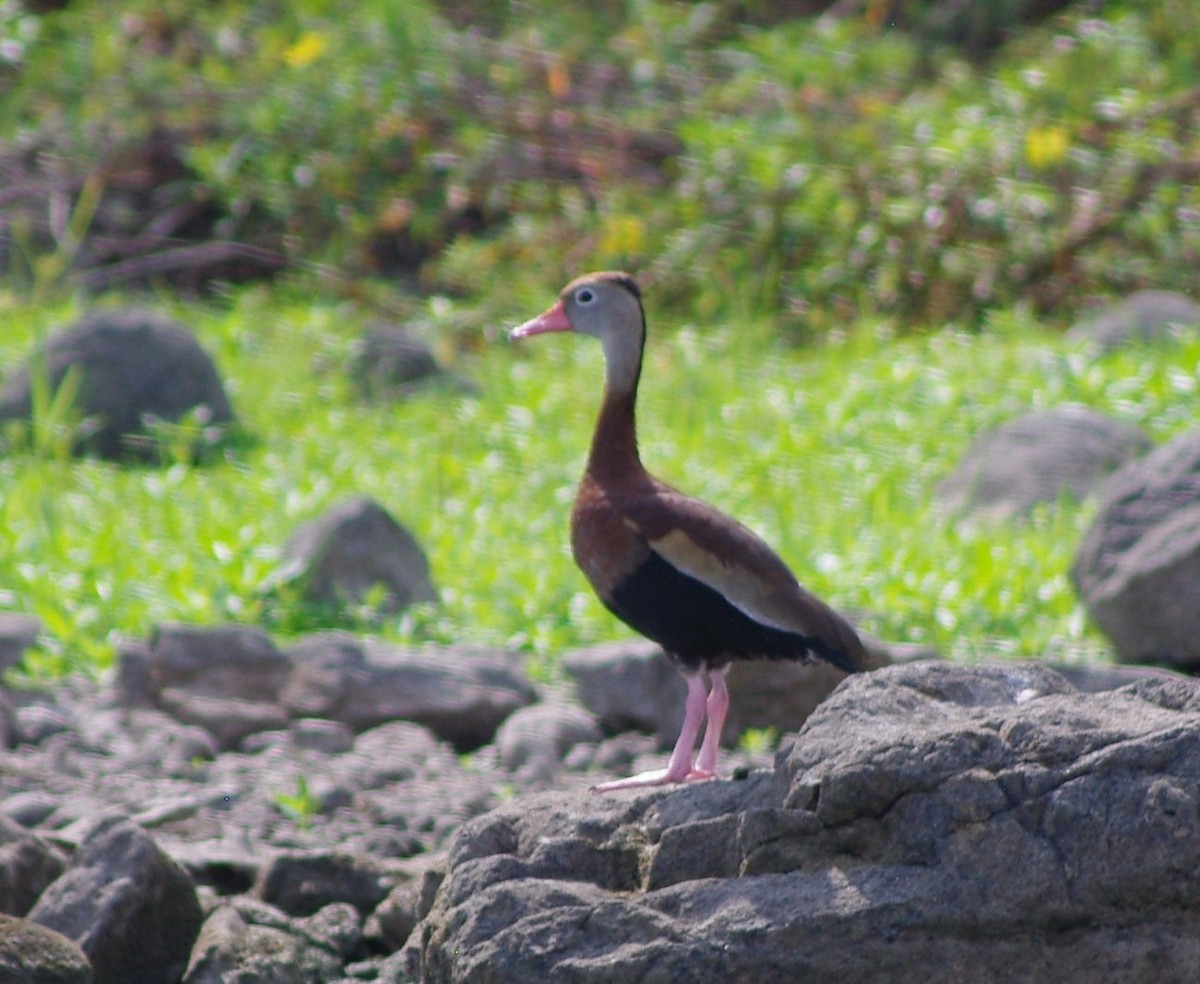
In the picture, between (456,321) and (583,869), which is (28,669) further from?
(456,321)

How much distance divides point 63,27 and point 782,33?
4.44m

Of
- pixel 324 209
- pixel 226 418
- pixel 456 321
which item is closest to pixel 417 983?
pixel 226 418

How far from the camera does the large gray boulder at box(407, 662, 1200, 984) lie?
296 cm

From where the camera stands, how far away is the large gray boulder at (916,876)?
296cm

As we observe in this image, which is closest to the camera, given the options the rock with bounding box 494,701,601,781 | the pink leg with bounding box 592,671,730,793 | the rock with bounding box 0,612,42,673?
the pink leg with bounding box 592,671,730,793

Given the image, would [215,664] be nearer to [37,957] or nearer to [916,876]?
[37,957]

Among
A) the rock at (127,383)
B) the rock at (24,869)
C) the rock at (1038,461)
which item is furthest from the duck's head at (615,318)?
the rock at (127,383)

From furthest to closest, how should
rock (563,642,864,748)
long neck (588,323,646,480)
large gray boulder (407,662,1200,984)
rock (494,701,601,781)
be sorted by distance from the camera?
rock (563,642,864,748) → rock (494,701,601,781) → long neck (588,323,646,480) → large gray boulder (407,662,1200,984)

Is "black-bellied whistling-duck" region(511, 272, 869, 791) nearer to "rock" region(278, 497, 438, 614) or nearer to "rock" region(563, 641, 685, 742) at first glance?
"rock" region(563, 641, 685, 742)

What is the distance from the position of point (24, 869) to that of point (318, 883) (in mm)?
593

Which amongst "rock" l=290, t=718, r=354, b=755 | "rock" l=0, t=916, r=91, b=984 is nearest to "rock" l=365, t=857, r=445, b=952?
"rock" l=0, t=916, r=91, b=984

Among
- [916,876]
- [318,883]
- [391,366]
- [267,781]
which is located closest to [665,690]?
[267,781]

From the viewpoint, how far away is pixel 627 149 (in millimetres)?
11406

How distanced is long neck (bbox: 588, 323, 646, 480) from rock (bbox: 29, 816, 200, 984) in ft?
3.84
